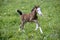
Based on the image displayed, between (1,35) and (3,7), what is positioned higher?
(1,35)

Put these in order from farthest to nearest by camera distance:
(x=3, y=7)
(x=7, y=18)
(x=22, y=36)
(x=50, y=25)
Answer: (x=3, y=7)
(x=7, y=18)
(x=50, y=25)
(x=22, y=36)

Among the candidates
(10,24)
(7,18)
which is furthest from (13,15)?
(10,24)

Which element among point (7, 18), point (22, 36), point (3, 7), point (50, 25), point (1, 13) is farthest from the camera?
point (3, 7)

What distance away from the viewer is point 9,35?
9.81 m

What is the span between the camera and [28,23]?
1108 cm

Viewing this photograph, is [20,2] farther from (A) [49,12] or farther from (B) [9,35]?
(B) [9,35]

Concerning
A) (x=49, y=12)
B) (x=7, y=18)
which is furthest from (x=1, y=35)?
(x=49, y=12)

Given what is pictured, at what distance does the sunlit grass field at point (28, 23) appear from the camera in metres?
9.50

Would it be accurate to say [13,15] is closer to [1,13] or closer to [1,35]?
[1,13]

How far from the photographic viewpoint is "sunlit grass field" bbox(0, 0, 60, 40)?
9498 millimetres

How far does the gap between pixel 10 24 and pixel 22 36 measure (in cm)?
184

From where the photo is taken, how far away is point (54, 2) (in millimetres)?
14812

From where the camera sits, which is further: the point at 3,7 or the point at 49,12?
the point at 3,7

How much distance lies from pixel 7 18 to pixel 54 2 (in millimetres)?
3637
